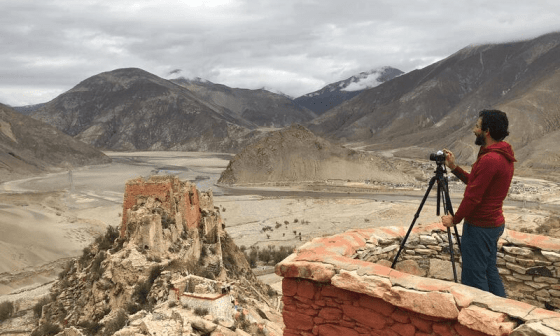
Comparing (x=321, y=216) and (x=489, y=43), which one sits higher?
(x=489, y=43)

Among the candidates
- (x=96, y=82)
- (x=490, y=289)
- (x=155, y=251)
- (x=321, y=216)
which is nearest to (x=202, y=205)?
(x=155, y=251)

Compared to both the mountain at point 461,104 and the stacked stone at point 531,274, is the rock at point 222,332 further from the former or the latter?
the mountain at point 461,104

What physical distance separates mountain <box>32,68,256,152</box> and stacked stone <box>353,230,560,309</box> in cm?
11430

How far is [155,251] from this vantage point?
29.2ft

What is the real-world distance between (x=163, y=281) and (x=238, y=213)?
26525mm

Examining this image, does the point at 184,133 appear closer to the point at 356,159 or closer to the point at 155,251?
the point at 356,159

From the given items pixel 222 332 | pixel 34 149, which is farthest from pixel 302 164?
pixel 34 149

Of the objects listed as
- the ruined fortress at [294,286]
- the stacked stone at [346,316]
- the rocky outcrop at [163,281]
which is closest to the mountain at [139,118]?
the rocky outcrop at [163,281]

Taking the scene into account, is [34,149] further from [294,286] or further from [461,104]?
[461,104]

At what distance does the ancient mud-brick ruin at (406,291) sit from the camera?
2744mm

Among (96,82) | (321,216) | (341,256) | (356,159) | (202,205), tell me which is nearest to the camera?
(341,256)

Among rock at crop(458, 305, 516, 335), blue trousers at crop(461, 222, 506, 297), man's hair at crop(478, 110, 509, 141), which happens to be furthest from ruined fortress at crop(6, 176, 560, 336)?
man's hair at crop(478, 110, 509, 141)

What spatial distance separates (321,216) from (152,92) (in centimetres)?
13200

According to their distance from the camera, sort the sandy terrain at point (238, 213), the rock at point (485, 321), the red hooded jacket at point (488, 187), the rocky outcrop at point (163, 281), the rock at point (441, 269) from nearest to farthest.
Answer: the rock at point (485, 321) < the red hooded jacket at point (488, 187) < the rock at point (441, 269) < the rocky outcrop at point (163, 281) < the sandy terrain at point (238, 213)
